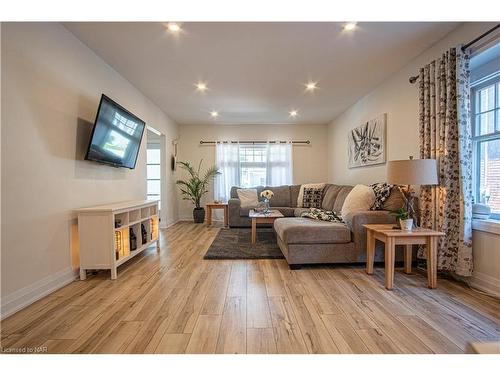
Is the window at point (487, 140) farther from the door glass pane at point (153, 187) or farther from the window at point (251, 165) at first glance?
the door glass pane at point (153, 187)

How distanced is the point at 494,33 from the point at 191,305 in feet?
10.6

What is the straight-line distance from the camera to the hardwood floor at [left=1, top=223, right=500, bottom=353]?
1522 mm

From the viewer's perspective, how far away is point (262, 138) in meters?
6.47

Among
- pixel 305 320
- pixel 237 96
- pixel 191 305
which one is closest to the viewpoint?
pixel 305 320

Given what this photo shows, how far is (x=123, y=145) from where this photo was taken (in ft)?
10.5

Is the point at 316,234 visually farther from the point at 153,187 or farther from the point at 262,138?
the point at 153,187

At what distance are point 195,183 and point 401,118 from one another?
4.35m

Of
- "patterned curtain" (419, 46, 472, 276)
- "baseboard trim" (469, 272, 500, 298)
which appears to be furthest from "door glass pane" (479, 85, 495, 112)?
"baseboard trim" (469, 272, 500, 298)

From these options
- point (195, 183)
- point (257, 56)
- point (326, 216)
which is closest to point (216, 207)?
point (195, 183)

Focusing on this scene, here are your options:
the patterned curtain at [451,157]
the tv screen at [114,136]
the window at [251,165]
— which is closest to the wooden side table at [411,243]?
the patterned curtain at [451,157]

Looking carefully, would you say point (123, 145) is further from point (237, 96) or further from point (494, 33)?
point (494, 33)

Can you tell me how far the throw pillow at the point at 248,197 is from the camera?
18.5 ft

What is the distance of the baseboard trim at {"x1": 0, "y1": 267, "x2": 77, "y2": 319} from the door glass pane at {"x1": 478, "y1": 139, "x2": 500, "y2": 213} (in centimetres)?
400
